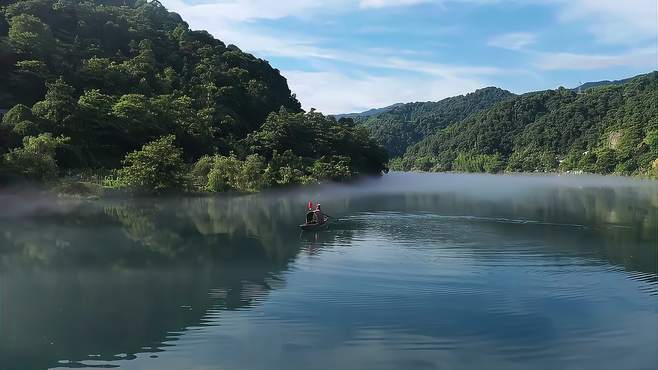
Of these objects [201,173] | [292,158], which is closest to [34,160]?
[201,173]

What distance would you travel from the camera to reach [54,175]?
110 ft

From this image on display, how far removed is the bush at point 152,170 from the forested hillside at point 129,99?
795 mm

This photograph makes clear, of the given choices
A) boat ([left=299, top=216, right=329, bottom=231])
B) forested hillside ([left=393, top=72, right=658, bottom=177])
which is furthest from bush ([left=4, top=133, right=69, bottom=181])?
forested hillside ([left=393, top=72, right=658, bottom=177])

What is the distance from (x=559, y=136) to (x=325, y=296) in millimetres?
127998

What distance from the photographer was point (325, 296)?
515 inches

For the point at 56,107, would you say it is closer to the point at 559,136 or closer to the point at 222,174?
the point at 222,174

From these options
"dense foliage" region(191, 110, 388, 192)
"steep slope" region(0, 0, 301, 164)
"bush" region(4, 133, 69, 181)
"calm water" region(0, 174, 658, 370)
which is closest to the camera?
"calm water" region(0, 174, 658, 370)

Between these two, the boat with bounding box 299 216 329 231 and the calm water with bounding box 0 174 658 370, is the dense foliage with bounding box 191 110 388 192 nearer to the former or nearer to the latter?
the calm water with bounding box 0 174 658 370

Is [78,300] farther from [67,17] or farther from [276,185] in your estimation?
[67,17]

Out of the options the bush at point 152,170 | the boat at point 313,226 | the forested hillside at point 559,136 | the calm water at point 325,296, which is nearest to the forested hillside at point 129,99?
the bush at point 152,170

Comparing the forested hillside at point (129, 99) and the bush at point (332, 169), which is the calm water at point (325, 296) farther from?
the bush at point (332, 169)

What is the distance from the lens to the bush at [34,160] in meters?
31.2

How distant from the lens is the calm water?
9398mm

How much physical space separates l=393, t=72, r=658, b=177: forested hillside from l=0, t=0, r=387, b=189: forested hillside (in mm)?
45012
